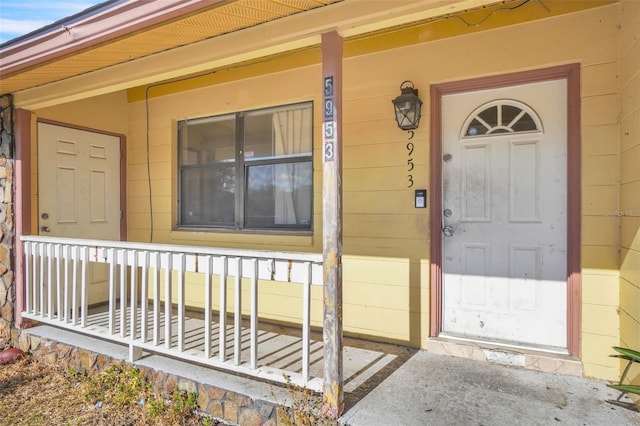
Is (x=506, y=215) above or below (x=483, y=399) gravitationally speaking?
above

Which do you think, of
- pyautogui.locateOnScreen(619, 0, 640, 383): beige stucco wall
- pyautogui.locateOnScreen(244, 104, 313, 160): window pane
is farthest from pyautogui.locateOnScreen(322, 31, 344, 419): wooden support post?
pyautogui.locateOnScreen(619, 0, 640, 383): beige stucco wall

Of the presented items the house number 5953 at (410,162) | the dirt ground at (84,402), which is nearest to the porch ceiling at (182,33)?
the house number 5953 at (410,162)

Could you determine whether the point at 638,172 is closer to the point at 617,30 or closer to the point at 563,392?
the point at 617,30

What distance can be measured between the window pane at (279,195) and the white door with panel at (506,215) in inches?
48.9

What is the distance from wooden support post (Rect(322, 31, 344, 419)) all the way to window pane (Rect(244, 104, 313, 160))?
4.59 ft

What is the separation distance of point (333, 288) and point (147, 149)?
3.31 m

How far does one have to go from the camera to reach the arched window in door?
2.65 m

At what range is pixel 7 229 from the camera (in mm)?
3492

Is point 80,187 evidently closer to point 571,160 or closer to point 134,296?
point 134,296

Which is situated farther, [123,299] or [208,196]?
[208,196]

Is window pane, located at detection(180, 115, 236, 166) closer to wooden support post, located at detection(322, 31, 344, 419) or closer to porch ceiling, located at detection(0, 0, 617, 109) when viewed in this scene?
porch ceiling, located at detection(0, 0, 617, 109)

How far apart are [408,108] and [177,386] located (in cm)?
255

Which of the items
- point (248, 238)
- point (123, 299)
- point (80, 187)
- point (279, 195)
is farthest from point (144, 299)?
point (80, 187)

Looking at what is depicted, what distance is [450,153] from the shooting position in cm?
289
